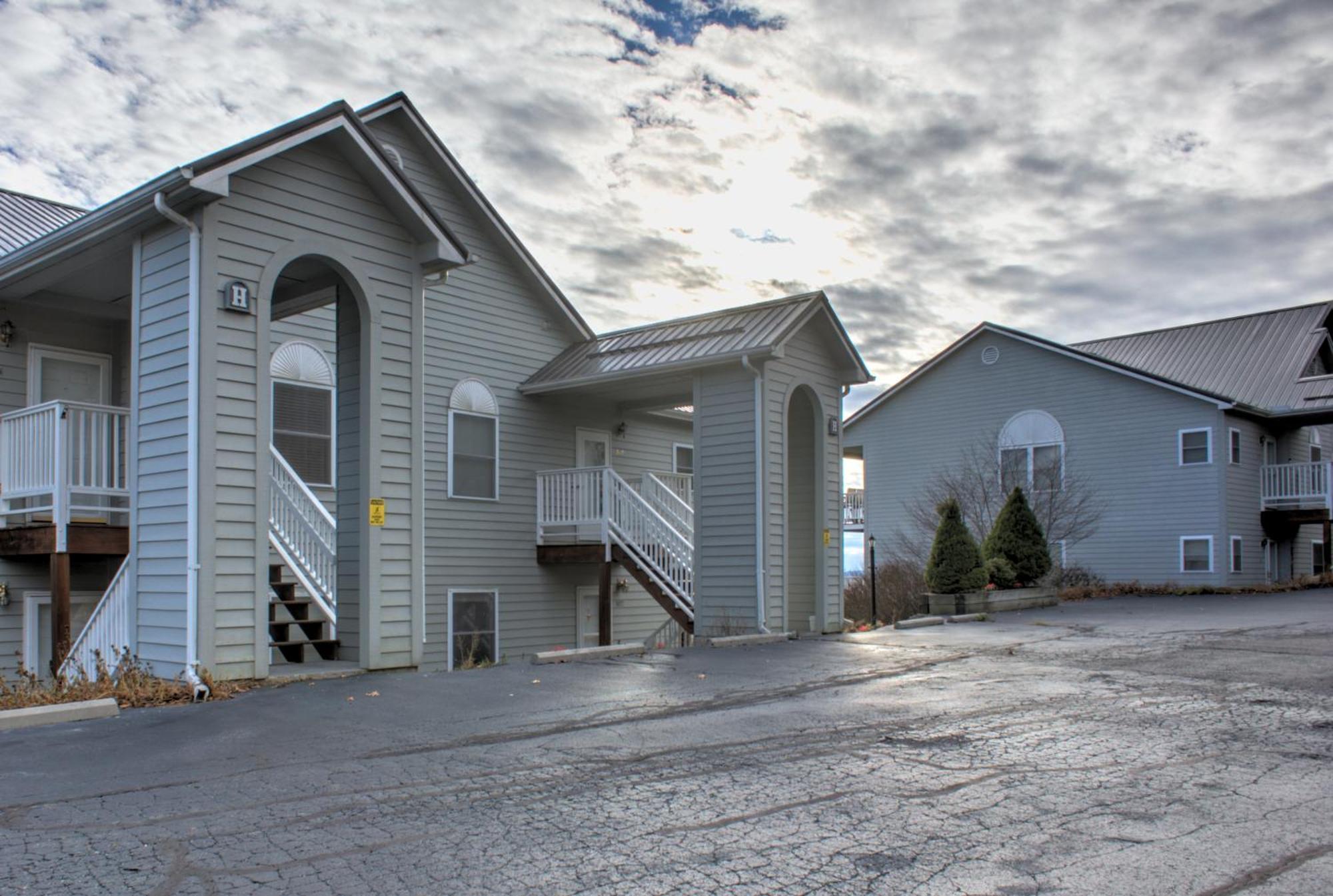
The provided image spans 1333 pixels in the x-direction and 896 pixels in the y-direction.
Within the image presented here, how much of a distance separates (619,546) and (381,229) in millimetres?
6999

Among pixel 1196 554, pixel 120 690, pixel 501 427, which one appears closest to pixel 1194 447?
pixel 1196 554

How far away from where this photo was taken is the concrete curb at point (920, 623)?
16.2 meters

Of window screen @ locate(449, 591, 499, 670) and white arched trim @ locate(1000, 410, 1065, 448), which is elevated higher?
white arched trim @ locate(1000, 410, 1065, 448)

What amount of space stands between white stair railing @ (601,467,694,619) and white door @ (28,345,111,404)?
722 cm

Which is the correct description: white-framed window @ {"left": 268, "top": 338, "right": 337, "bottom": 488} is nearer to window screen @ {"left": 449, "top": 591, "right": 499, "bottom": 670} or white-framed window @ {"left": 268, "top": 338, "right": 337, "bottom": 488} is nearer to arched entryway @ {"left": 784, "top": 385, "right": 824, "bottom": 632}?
window screen @ {"left": 449, "top": 591, "right": 499, "bottom": 670}

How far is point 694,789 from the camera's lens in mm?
5340

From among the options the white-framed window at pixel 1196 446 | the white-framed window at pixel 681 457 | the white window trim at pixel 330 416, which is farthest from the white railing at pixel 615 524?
the white-framed window at pixel 1196 446

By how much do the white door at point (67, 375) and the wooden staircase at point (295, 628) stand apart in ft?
12.4

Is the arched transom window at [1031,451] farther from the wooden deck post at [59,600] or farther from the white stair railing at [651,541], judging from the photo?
the wooden deck post at [59,600]

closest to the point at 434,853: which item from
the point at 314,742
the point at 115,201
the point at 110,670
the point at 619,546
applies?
the point at 314,742

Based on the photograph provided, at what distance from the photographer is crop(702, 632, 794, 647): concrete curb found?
13414 millimetres

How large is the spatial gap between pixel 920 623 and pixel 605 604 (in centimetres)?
511

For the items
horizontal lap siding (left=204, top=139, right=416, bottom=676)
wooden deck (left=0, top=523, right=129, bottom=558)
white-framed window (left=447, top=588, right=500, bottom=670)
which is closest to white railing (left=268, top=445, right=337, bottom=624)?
horizontal lap siding (left=204, top=139, right=416, bottom=676)

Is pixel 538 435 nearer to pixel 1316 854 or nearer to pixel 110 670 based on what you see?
pixel 110 670
